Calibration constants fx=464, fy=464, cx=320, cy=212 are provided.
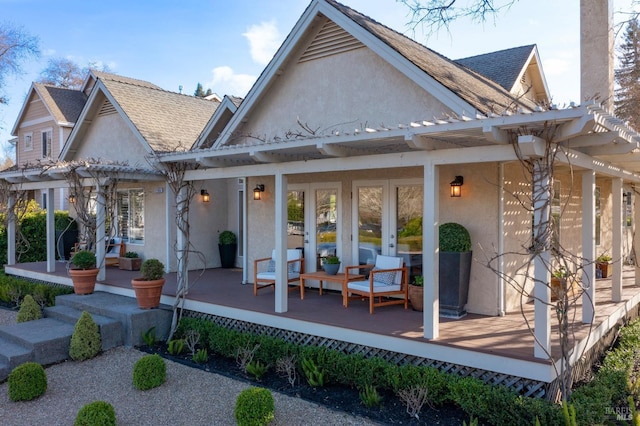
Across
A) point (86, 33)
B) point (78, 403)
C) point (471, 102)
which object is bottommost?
point (78, 403)

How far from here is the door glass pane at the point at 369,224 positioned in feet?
28.6

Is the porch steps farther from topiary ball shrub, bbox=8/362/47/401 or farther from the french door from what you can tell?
the french door

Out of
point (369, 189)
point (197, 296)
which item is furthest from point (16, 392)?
point (369, 189)

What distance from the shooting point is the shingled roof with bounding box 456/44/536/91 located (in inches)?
460

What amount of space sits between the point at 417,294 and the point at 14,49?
91.0 ft

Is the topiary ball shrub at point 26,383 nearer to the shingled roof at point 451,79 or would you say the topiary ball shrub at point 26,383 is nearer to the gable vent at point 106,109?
the shingled roof at point 451,79

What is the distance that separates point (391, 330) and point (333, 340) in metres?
0.93

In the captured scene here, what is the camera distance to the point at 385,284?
770cm

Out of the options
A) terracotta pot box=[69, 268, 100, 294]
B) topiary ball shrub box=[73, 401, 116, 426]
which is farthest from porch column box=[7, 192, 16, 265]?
topiary ball shrub box=[73, 401, 116, 426]

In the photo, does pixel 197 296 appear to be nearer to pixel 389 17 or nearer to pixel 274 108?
pixel 274 108

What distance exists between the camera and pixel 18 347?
7.20 m

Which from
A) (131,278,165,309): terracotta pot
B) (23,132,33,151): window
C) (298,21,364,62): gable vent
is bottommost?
(131,278,165,309): terracotta pot

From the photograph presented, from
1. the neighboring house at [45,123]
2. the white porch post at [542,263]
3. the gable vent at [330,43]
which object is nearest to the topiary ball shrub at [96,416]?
the white porch post at [542,263]

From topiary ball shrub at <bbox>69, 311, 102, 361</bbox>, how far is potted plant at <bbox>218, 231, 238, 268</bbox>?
5.54 metres
